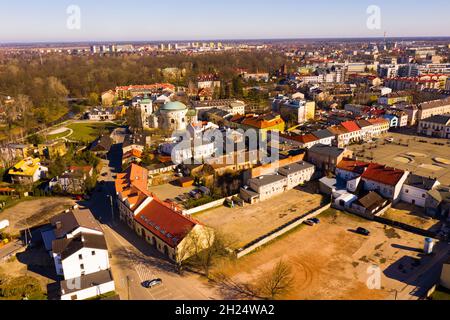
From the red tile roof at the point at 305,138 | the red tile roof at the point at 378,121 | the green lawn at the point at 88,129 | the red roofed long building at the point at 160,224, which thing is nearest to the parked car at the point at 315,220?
the red roofed long building at the point at 160,224

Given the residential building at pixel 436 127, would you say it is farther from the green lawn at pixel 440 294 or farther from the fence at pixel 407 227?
the green lawn at pixel 440 294

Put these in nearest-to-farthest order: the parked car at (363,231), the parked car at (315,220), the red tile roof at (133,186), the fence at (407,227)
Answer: the fence at (407,227), the parked car at (363,231), the red tile roof at (133,186), the parked car at (315,220)

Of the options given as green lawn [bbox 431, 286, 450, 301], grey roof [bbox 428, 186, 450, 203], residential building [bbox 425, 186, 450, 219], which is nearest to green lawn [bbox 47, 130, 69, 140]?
residential building [bbox 425, 186, 450, 219]

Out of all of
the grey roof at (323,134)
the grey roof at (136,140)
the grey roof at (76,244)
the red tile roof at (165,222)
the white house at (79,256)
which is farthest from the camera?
the grey roof at (323,134)

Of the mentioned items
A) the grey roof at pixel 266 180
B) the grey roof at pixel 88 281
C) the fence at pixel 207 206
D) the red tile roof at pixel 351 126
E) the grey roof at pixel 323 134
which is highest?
the red tile roof at pixel 351 126

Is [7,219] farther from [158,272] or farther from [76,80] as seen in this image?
[76,80]

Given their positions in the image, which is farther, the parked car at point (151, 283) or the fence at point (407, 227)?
the fence at point (407, 227)

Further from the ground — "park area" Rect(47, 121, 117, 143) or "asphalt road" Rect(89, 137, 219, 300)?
"park area" Rect(47, 121, 117, 143)

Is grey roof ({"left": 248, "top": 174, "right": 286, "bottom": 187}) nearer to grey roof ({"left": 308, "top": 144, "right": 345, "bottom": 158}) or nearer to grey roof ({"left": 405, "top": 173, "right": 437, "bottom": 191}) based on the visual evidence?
grey roof ({"left": 308, "top": 144, "right": 345, "bottom": 158})
